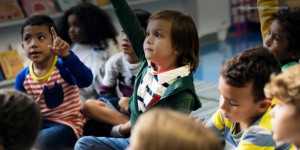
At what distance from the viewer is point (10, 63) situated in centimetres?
234

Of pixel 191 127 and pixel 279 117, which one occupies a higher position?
pixel 191 127

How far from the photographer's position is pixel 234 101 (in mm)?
781

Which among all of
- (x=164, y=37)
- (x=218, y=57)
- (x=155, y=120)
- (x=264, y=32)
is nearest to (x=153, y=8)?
(x=218, y=57)

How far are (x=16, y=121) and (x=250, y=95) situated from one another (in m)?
0.62

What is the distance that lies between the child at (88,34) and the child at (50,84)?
1.69 feet

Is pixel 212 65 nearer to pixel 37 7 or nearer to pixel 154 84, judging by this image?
pixel 37 7

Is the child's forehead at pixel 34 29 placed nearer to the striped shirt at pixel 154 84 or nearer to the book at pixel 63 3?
the striped shirt at pixel 154 84

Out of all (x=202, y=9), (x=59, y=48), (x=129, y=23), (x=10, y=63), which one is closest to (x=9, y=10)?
(x=10, y=63)

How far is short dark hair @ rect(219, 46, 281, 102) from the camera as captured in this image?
76 centimetres

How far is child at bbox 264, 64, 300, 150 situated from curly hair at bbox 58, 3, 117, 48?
4.97ft

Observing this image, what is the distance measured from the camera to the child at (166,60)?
95 centimetres

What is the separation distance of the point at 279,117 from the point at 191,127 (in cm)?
27

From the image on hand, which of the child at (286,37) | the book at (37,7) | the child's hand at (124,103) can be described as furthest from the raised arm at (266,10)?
the book at (37,7)

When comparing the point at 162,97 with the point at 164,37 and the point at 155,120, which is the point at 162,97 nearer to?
the point at 164,37
